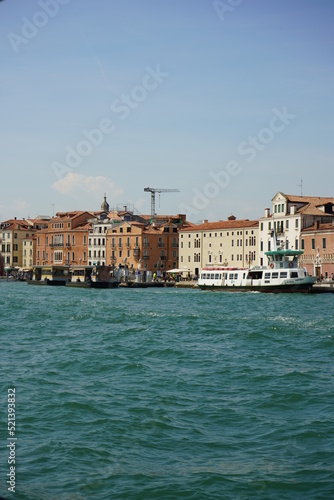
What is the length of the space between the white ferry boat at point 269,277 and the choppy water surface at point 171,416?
24172mm

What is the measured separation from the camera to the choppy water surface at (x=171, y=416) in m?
7.34

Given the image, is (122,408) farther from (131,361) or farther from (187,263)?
(187,263)

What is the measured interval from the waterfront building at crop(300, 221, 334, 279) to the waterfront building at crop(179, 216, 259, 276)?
672cm

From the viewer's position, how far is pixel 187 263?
223 feet

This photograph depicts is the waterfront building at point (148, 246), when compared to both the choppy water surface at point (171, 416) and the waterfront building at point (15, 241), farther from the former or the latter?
the choppy water surface at point (171, 416)

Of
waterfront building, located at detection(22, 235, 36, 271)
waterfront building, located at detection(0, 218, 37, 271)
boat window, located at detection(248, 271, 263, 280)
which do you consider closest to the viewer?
boat window, located at detection(248, 271, 263, 280)

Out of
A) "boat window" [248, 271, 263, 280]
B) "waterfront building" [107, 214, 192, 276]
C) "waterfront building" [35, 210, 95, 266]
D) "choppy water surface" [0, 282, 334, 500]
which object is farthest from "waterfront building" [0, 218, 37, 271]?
"choppy water surface" [0, 282, 334, 500]

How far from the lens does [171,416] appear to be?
9766 mm

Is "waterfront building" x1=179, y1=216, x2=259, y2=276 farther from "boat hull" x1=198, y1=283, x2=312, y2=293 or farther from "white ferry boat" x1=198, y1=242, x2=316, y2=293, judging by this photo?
"boat hull" x1=198, y1=283, x2=312, y2=293

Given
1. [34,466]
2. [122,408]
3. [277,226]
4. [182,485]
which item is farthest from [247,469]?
[277,226]

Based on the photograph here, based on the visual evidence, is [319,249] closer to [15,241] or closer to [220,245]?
[220,245]

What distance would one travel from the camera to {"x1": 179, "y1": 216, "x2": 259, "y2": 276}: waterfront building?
60906 millimetres

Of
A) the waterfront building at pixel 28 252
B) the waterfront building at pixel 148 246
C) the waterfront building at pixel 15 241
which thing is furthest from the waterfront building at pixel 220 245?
the waterfront building at pixel 15 241

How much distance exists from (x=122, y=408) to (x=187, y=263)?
5782 cm
